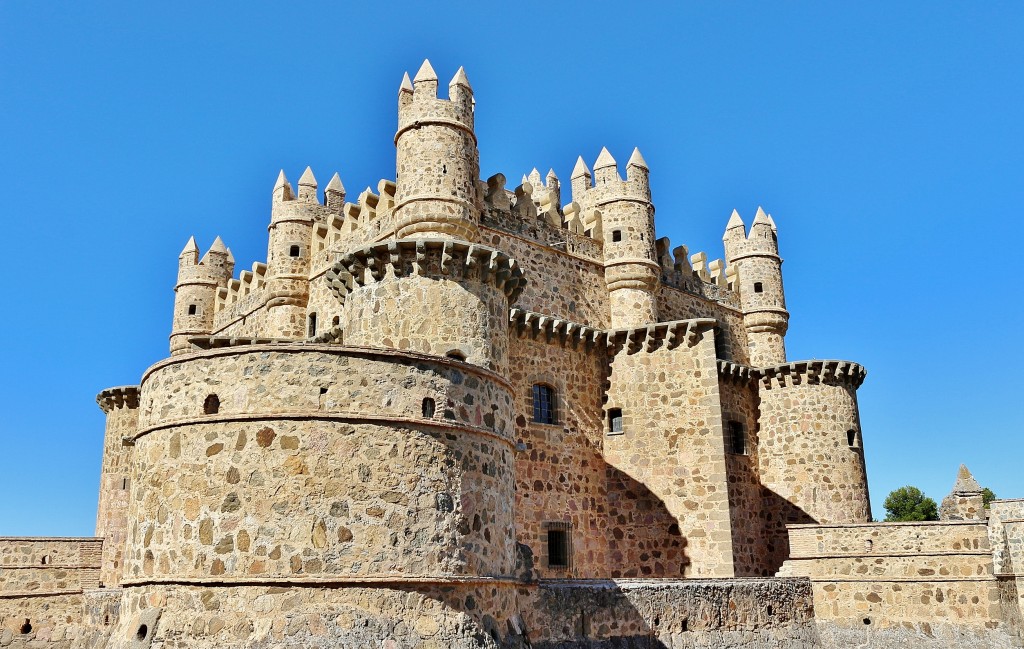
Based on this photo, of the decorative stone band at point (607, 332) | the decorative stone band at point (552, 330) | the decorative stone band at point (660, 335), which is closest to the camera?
the decorative stone band at point (552, 330)

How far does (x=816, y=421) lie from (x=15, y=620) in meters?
21.4

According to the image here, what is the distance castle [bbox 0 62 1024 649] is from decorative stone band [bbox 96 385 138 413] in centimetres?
10

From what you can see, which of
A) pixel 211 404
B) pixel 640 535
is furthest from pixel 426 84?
pixel 211 404

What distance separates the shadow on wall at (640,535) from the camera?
22062mm

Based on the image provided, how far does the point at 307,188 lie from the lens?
28.1 meters

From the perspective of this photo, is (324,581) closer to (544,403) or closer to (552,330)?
(544,403)

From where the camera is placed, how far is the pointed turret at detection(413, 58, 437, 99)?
22.3 m

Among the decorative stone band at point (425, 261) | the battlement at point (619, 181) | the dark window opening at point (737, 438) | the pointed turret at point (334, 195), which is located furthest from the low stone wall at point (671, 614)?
the pointed turret at point (334, 195)

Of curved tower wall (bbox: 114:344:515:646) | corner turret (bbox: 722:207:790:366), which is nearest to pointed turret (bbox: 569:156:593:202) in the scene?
corner turret (bbox: 722:207:790:366)

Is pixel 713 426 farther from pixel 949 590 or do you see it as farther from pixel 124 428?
pixel 124 428

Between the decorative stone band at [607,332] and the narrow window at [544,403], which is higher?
the decorative stone band at [607,332]

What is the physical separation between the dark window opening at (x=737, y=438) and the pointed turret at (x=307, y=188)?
48.0ft

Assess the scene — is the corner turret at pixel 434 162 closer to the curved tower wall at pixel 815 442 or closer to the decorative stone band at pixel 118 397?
the decorative stone band at pixel 118 397

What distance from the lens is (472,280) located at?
642 inches
